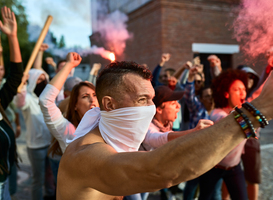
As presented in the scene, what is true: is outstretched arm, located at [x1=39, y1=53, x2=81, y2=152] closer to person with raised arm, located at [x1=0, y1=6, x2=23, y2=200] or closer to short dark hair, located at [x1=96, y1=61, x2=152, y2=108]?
person with raised arm, located at [x1=0, y1=6, x2=23, y2=200]

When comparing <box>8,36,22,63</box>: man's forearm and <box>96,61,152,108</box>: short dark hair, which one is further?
<box>8,36,22,63</box>: man's forearm

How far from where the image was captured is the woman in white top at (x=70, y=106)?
2.38 m

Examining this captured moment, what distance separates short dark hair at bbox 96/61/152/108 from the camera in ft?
4.75

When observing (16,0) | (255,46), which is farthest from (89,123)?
(16,0)

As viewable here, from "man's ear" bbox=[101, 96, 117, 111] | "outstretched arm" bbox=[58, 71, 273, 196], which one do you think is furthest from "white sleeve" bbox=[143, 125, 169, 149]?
"outstretched arm" bbox=[58, 71, 273, 196]

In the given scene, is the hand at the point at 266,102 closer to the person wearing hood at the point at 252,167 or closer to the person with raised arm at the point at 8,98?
the person with raised arm at the point at 8,98

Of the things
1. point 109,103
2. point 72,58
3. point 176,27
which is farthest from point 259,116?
point 176,27

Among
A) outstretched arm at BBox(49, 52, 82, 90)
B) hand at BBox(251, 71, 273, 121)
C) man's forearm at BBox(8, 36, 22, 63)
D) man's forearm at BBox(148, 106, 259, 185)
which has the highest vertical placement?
man's forearm at BBox(8, 36, 22, 63)

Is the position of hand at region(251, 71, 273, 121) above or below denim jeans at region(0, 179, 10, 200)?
above

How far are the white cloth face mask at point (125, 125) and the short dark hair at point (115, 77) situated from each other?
0.13 metres

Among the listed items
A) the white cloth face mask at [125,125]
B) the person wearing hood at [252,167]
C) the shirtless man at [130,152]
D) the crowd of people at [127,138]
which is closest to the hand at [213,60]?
the person wearing hood at [252,167]

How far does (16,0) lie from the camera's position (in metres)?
22.4

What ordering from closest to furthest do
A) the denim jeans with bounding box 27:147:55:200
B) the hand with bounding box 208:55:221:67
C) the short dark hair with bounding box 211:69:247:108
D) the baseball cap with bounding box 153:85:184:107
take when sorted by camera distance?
the baseball cap with bounding box 153:85:184:107
the short dark hair with bounding box 211:69:247:108
the denim jeans with bounding box 27:147:55:200
the hand with bounding box 208:55:221:67

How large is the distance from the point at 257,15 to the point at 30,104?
10.9ft
